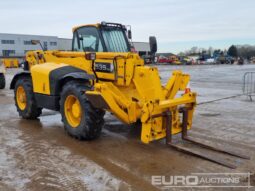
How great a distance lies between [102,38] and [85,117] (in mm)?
1909

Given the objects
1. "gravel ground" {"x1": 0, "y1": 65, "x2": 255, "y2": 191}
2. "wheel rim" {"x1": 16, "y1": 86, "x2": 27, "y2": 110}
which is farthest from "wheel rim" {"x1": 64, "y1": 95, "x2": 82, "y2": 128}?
"wheel rim" {"x1": 16, "y1": 86, "x2": 27, "y2": 110}

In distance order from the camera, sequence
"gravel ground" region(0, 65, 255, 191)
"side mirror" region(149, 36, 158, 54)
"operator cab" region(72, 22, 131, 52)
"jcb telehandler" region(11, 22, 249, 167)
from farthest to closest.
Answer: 1. "operator cab" region(72, 22, 131, 52)
2. "side mirror" region(149, 36, 158, 54)
3. "jcb telehandler" region(11, 22, 249, 167)
4. "gravel ground" region(0, 65, 255, 191)

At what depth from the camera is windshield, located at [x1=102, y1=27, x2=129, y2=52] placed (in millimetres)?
7003

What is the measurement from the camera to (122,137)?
22.0 ft

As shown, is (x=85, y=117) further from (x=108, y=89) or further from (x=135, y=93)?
(x=135, y=93)

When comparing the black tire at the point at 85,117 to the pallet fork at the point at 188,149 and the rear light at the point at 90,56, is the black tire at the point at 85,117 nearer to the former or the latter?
the rear light at the point at 90,56

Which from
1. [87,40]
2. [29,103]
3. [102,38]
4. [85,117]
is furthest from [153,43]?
[29,103]

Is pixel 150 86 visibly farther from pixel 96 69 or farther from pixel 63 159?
pixel 63 159

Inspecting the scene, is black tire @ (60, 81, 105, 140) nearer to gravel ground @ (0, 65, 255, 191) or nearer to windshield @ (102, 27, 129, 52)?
gravel ground @ (0, 65, 255, 191)

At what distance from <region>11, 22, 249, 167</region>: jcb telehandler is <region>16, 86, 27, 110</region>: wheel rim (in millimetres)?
910

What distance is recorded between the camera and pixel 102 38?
22.7ft

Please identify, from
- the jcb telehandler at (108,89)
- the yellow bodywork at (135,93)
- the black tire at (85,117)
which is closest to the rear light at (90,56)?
the jcb telehandler at (108,89)

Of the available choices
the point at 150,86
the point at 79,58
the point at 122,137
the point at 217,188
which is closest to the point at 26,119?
the point at 79,58

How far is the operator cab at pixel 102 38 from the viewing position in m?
6.96
